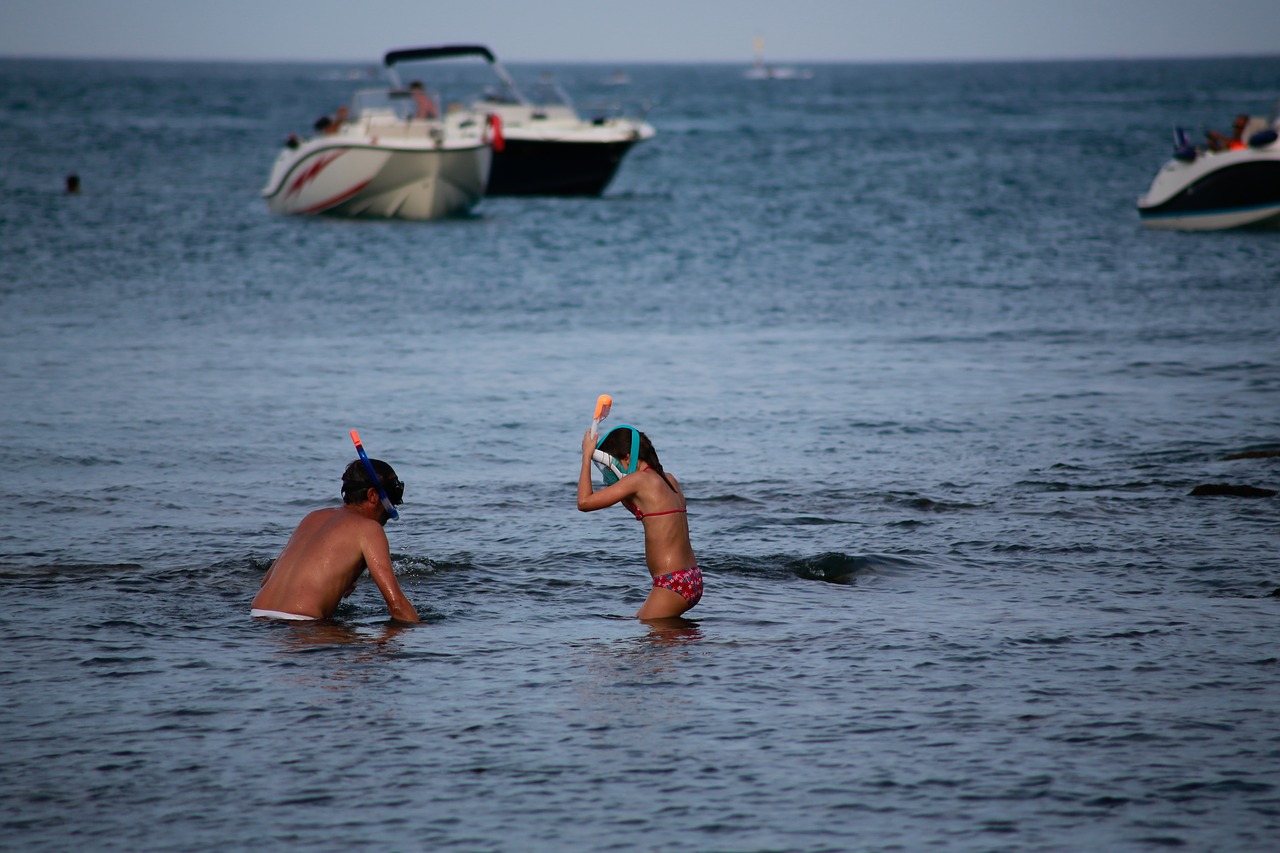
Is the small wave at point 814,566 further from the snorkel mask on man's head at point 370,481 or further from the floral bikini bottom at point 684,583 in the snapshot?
the snorkel mask on man's head at point 370,481

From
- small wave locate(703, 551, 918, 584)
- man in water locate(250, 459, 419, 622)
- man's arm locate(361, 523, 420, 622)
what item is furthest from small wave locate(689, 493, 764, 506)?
man's arm locate(361, 523, 420, 622)

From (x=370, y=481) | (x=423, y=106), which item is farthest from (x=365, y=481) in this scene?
(x=423, y=106)

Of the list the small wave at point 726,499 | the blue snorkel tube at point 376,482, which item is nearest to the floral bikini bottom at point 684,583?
the blue snorkel tube at point 376,482

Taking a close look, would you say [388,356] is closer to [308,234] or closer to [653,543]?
[653,543]

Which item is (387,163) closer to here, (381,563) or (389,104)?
(389,104)

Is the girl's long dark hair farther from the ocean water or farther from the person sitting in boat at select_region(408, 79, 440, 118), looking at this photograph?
the person sitting in boat at select_region(408, 79, 440, 118)

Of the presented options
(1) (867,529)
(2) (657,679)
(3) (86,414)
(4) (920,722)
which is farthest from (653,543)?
(3) (86,414)

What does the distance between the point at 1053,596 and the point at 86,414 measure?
30.4 feet

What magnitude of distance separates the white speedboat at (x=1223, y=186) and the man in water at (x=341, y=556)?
24759 mm

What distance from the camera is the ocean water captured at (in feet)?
18.5

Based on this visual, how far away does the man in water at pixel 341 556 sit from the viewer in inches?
294

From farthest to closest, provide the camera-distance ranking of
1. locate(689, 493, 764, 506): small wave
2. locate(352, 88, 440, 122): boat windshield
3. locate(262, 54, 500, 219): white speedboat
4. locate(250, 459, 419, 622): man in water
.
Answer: locate(352, 88, 440, 122): boat windshield, locate(262, 54, 500, 219): white speedboat, locate(689, 493, 764, 506): small wave, locate(250, 459, 419, 622): man in water

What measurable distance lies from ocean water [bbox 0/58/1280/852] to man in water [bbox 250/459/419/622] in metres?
0.17

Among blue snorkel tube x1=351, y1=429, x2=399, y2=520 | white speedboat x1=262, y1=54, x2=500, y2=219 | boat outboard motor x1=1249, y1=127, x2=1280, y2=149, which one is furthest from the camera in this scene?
white speedboat x1=262, y1=54, x2=500, y2=219
